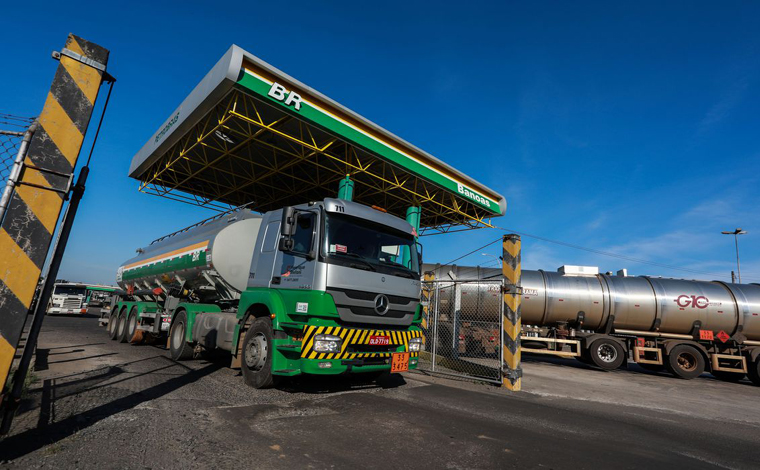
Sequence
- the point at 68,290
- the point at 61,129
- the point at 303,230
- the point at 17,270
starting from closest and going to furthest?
the point at 17,270
the point at 61,129
the point at 303,230
the point at 68,290

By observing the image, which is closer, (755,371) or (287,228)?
(287,228)

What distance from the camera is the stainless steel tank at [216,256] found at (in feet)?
26.0

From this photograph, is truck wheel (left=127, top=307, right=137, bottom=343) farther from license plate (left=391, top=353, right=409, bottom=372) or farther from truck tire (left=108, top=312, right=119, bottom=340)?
license plate (left=391, top=353, right=409, bottom=372)

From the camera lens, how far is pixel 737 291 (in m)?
13.3

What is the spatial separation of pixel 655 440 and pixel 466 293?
31.9ft

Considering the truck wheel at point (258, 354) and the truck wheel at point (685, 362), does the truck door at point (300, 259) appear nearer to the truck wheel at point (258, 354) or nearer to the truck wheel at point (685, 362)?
the truck wheel at point (258, 354)

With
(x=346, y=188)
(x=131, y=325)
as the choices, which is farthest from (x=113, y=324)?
(x=346, y=188)

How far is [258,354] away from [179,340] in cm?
387

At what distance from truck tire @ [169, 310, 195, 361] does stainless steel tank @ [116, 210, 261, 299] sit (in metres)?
0.79

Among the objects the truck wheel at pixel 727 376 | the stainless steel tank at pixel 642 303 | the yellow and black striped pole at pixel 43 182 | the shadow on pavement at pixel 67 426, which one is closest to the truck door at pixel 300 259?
the shadow on pavement at pixel 67 426

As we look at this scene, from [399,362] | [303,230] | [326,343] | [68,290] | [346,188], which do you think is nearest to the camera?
[326,343]

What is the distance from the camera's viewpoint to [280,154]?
1442 cm

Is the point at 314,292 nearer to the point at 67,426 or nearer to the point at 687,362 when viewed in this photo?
the point at 67,426

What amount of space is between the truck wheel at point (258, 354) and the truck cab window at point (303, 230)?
132 cm
